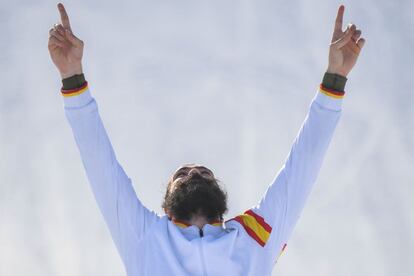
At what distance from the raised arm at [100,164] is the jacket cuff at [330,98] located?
93.0 inches

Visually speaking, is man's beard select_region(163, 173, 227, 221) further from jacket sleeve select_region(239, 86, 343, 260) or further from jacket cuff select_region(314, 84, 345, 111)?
jacket cuff select_region(314, 84, 345, 111)

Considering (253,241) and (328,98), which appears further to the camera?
(328,98)

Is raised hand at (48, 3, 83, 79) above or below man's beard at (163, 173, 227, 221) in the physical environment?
above

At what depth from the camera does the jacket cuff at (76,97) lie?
7.07 m

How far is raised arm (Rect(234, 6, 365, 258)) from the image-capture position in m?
7.12

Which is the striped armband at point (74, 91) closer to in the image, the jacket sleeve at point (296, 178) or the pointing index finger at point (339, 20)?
the jacket sleeve at point (296, 178)

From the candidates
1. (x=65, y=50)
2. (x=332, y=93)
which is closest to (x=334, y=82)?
(x=332, y=93)

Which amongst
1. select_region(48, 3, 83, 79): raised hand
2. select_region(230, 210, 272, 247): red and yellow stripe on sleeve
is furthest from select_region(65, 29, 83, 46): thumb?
select_region(230, 210, 272, 247): red and yellow stripe on sleeve

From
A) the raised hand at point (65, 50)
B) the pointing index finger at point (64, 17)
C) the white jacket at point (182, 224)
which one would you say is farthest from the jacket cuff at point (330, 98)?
the pointing index finger at point (64, 17)

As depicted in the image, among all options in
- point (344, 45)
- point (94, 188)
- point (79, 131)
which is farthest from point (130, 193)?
point (344, 45)

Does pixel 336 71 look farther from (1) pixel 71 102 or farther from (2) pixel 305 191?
(1) pixel 71 102

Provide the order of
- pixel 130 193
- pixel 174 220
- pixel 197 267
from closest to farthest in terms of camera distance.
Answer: pixel 197 267 < pixel 130 193 < pixel 174 220

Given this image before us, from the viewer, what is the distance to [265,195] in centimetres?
736

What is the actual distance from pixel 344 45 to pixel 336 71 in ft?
1.15
